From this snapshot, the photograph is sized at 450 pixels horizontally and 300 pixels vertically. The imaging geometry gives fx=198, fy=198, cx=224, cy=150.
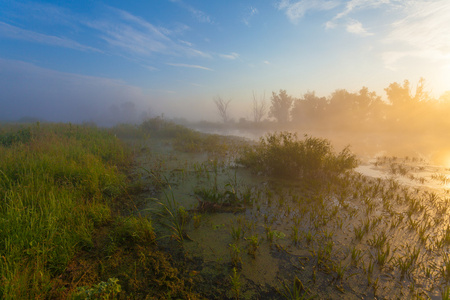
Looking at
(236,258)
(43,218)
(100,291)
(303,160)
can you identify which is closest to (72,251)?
(43,218)

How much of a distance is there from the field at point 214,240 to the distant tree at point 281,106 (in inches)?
1110

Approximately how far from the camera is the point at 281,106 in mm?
32781

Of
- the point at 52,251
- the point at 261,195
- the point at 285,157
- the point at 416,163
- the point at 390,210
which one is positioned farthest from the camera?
the point at 416,163

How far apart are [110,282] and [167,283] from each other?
0.65 m

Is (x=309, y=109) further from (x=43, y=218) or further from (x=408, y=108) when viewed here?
(x=43, y=218)

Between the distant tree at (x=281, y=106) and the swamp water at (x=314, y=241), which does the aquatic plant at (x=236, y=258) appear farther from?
the distant tree at (x=281, y=106)

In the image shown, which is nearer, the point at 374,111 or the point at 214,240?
the point at 214,240

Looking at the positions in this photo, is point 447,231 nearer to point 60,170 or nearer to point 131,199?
point 131,199

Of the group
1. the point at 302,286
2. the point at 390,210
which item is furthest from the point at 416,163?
the point at 302,286

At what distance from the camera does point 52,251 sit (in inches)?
100.0

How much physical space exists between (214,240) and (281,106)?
32170 millimetres

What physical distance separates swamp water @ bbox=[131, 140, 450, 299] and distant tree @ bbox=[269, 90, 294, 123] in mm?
28069

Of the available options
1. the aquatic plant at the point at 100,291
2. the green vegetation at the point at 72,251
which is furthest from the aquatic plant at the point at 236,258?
the aquatic plant at the point at 100,291

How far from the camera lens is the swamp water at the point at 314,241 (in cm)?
243
